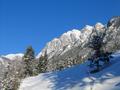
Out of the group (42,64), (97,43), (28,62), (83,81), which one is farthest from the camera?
(42,64)

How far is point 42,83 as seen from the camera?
76188mm

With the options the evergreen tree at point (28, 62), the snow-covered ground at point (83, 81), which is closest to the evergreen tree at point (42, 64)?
the evergreen tree at point (28, 62)

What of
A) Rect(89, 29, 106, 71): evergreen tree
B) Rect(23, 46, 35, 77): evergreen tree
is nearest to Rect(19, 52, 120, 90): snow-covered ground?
Rect(89, 29, 106, 71): evergreen tree

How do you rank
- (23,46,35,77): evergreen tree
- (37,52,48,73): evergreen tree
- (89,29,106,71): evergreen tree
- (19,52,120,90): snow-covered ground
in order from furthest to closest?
(37,52,48,73): evergreen tree, (23,46,35,77): evergreen tree, (89,29,106,71): evergreen tree, (19,52,120,90): snow-covered ground

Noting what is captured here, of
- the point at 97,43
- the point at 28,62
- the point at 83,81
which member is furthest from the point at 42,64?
the point at 83,81

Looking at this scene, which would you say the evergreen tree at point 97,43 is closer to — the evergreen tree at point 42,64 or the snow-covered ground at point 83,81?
the snow-covered ground at point 83,81

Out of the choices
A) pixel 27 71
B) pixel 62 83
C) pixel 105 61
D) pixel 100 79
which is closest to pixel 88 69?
pixel 105 61

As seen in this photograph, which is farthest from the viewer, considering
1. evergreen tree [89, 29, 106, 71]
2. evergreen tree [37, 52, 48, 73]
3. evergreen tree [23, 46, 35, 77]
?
evergreen tree [37, 52, 48, 73]

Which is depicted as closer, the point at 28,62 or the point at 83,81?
the point at 83,81

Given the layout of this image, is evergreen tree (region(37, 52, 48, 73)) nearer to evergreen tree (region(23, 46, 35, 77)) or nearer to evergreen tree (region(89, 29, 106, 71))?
evergreen tree (region(23, 46, 35, 77))

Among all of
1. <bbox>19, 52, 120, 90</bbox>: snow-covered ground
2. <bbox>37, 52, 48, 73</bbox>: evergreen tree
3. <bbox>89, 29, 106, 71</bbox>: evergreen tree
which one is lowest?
<bbox>19, 52, 120, 90</bbox>: snow-covered ground

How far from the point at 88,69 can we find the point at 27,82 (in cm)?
1574

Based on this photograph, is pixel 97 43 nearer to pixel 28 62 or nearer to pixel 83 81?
pixel 83 81

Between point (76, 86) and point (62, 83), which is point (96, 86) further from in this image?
point (62, 83)
